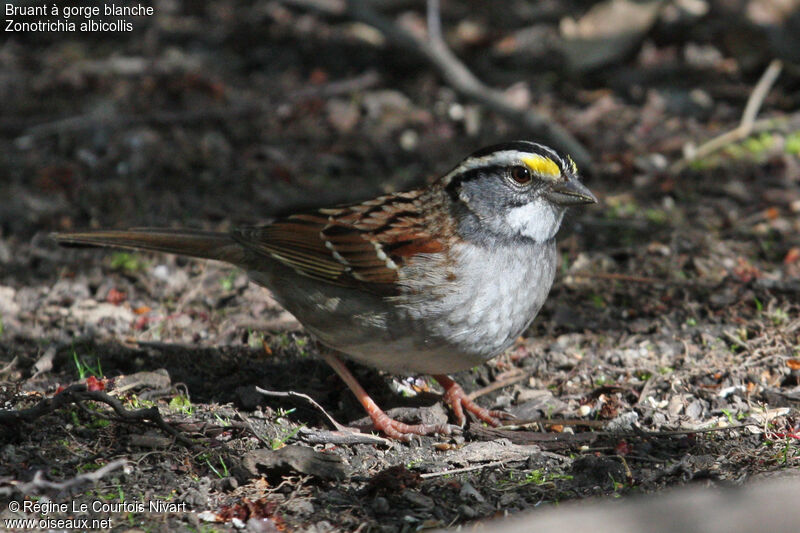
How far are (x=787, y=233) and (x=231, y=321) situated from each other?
11.6 feet

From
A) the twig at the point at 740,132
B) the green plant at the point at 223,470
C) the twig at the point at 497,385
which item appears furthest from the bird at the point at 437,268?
the twig at the point at 740,132

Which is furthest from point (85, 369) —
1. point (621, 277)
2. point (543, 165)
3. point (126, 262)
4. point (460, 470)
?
point (621, 277)

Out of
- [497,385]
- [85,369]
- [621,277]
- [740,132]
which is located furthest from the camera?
[740,132]

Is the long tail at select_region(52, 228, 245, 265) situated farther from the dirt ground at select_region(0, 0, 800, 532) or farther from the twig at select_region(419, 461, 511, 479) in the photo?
the twig at select_region(419, 461, 511, 479)

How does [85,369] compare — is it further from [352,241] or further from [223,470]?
[352,241]

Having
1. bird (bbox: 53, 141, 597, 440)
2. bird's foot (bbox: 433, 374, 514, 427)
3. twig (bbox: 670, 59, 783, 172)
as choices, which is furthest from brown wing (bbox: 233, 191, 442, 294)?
twig (bbox: 670, 59, 783, 172)

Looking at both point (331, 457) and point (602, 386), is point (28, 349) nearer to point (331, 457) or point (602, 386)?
point (331, 457)

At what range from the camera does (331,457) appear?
3.77 m

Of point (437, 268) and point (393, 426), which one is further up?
point (437, 268)

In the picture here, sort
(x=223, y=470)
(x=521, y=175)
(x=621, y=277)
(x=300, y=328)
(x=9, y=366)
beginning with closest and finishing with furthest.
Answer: (x=223, y=470) → (x=521, y=175) → (x=9, y=366) → (x=300, y=328) → (x=621, y=277)

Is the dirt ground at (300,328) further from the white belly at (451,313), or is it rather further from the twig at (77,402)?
the white belly at (451,313)

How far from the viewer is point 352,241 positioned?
4.48m

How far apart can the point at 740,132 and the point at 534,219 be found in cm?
347

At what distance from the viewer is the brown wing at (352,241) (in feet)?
14.0
